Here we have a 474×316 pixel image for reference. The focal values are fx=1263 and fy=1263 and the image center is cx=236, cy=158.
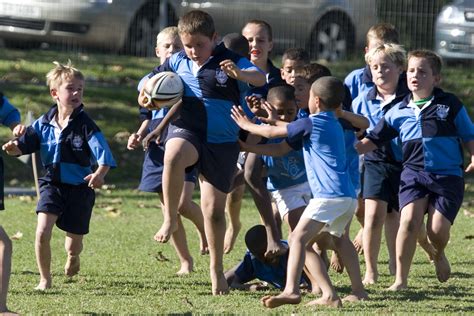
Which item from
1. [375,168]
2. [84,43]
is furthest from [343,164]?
[84,43]

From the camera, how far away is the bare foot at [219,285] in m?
8.59

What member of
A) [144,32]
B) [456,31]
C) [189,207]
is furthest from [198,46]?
[456,31]

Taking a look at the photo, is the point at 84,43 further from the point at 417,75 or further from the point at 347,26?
the point at 417,75

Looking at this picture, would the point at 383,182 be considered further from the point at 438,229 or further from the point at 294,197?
the point at 294,197

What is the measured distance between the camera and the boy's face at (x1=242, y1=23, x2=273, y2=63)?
32.8 ft

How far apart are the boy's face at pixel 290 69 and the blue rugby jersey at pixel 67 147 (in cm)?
145

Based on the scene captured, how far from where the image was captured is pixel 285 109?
8.48 meters

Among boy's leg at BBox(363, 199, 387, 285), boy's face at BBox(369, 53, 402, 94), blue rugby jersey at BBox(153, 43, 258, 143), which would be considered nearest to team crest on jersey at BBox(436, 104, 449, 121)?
boy's face at BBox(369, 53, 402, 94)

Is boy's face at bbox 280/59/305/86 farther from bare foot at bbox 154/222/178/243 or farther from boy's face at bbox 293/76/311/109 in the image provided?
bare foot at bbox 154/222/178/243

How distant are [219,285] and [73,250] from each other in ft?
4.08

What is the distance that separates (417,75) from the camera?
29.1 feet

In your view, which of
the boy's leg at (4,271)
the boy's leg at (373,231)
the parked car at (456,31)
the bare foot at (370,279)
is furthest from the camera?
the parked car at (456,31)

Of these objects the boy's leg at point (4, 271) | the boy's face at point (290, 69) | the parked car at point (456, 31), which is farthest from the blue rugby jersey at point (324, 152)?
the parked car at point (456, 31)

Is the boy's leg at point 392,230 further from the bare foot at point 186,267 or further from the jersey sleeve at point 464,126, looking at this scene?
the bare foot at point 186,267
